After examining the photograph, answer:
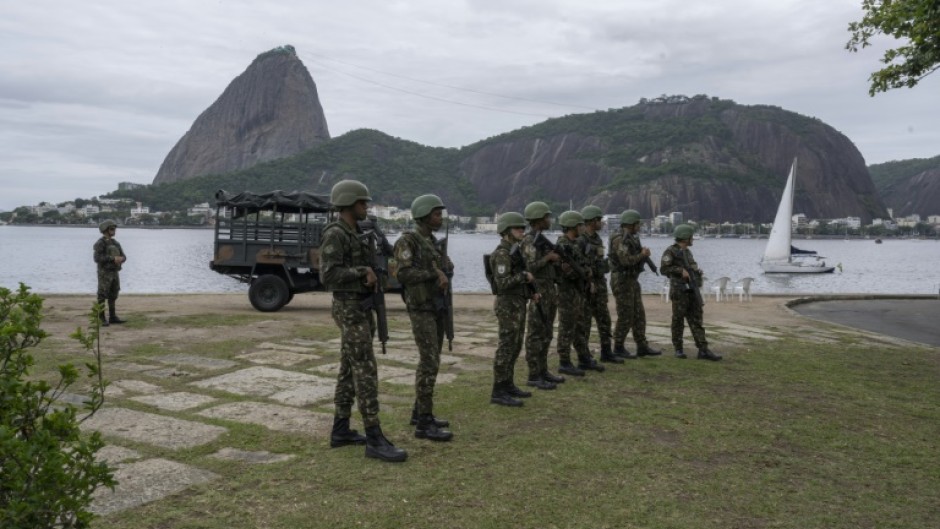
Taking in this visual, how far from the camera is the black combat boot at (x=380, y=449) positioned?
183 inches

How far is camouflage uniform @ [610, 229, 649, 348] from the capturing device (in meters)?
8.84

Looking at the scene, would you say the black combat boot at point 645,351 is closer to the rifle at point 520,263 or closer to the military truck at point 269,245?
the rifle at point 520,263

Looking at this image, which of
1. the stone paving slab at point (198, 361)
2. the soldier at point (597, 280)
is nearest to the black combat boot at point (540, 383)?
the soldier at point (597, 280)

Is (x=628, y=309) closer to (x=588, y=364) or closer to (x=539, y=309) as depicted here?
(x=588, y=364)

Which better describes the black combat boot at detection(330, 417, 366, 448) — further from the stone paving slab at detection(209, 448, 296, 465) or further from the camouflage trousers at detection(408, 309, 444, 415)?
the camouflage trousers at detection(408, 309, 444, 415)

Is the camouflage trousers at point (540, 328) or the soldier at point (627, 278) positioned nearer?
the camouflage trousers at point (540, 328)

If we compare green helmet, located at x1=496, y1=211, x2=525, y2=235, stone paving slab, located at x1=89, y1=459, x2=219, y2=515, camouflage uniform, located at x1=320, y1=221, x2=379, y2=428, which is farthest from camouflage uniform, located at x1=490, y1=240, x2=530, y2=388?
stone paving slab, located at x1=89, y1=459, x2=219, y2=515

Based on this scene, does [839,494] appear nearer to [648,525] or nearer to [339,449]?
[648,525]

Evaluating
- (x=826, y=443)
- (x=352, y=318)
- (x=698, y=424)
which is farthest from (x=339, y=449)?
(x=826, y=443)

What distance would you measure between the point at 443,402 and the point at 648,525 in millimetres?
2992

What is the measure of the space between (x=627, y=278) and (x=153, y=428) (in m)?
5.97

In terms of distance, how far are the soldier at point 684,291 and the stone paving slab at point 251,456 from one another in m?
5.99

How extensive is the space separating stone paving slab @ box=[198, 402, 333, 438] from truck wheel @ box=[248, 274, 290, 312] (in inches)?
298

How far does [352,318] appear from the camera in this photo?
4746 mm
